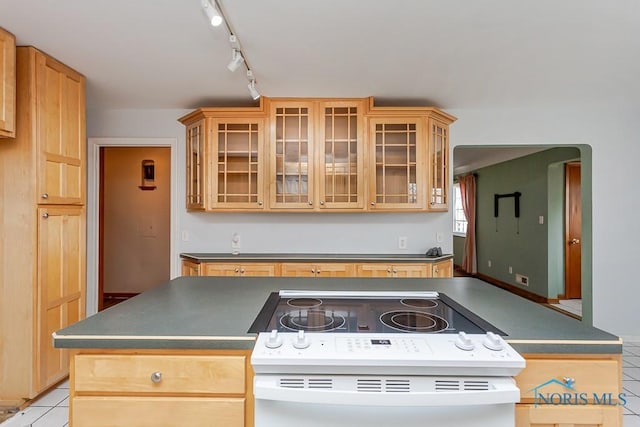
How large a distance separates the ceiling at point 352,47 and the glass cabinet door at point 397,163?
29cm

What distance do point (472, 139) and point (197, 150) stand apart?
2.68 metres

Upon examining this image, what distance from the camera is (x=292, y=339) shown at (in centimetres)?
108

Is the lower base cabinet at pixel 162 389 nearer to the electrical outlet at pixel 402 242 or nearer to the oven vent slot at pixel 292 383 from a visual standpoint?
the oven vent slot at pixel 292 383

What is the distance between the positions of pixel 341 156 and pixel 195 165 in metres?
1.38

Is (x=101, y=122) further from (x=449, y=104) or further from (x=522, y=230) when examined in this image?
(x=522, y=230)

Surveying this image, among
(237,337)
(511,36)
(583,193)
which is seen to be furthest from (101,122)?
(583,193)

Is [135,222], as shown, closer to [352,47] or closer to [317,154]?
[317,154]

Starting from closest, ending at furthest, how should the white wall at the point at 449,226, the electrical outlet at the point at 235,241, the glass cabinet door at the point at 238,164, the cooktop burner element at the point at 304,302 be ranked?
the cooktop burner element at the point at 304,302, the glass cabinet door at the point at 238,164, the white wall at the point at 449,226, the electrical outlet at the point at 235,241

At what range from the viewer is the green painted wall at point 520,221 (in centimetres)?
495

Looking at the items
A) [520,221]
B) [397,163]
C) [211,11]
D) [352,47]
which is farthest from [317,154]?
[520,221]

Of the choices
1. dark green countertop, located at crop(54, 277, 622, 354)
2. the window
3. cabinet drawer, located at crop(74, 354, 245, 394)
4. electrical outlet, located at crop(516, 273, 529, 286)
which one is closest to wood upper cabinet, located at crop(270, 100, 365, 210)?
dark green countertop, located at crop(54, 277, 622, 354)

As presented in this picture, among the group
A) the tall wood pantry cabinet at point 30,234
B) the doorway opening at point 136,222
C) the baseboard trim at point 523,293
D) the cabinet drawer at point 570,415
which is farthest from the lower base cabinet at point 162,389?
the baseboard trim at point 523,293

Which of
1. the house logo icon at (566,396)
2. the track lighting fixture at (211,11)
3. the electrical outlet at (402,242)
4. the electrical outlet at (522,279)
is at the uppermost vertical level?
the track lighting fixture at (211,11)

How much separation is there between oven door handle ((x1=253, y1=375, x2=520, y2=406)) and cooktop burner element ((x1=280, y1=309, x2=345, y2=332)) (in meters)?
0.23
